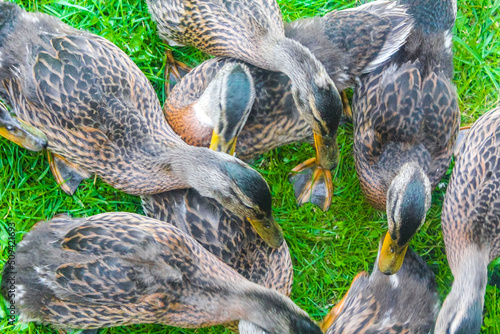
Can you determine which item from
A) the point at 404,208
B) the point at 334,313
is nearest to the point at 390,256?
the point at 404,208

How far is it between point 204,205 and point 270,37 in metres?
1.33

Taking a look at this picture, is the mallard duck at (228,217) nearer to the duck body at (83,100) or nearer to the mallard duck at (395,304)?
the duck body at (83,100)

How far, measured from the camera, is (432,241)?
13.5 ft

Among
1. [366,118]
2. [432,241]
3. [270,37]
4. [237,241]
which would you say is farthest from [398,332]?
[270,37]

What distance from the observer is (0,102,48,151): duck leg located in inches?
132

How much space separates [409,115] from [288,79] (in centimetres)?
90

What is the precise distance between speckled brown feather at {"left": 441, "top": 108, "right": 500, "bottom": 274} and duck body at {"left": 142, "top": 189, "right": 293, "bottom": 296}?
1.21 meters

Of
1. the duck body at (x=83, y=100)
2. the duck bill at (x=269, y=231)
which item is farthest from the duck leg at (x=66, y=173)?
the duck bill at (x=269, y=231)

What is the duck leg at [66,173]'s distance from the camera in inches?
157

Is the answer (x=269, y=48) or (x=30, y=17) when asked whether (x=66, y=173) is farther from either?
(x=269, y=48)

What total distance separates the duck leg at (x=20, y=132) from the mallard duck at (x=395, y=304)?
8.03 feet

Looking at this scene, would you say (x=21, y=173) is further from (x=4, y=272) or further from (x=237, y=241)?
(x=237, y=241)

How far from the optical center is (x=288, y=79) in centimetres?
369

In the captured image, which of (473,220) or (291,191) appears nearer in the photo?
(473,220)
